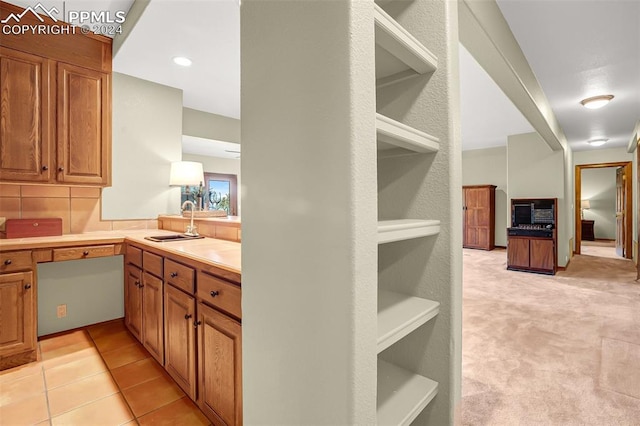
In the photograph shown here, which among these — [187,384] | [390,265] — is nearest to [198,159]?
[187,384]

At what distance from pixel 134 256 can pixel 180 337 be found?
111 centimetres

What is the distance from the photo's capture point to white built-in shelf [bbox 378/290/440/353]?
35.0 inches

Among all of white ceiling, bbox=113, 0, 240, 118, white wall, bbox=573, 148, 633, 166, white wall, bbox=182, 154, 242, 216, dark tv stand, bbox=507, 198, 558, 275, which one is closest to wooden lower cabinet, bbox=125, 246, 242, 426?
white ceiling, bbox=113, 0, 240, 118

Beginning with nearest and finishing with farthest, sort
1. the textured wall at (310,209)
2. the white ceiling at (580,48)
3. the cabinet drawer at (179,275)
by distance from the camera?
the textured wall at (310,209) < the cabinet drawer at (179,275) < the white ceiling at (580,48)

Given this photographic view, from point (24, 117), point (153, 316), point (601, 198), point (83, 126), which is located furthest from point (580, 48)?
point (601, 198)

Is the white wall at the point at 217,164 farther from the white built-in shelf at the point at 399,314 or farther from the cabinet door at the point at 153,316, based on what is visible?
the white built-in shelf at the point at 399,314

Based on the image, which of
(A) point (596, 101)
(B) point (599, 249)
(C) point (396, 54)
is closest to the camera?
(C) point (396, 54)

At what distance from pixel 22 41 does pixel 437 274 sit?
137 inches

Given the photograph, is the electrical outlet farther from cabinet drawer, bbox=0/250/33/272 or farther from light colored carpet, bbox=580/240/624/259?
light colored carpet, bbox=580/240/624/259

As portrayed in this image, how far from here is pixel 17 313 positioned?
2189mm

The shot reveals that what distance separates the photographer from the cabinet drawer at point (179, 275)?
1675 millimetres

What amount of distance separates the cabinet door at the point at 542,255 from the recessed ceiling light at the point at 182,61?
5824 mm

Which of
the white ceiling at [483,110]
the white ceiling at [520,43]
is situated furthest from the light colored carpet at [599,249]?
the white ceiling at [520,43]

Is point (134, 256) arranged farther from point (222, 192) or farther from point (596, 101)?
point (596, 101)
